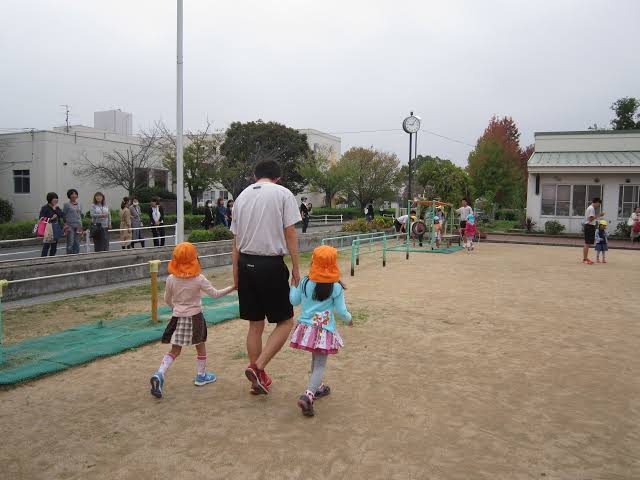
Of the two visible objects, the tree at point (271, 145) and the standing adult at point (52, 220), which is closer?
the standing adult at point (52, 220)

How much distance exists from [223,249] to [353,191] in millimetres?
29196

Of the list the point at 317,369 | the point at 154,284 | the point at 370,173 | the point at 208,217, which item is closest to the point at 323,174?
the point at 370,173

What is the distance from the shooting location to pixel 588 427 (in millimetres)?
3482

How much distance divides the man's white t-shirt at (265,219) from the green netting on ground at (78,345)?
2.26 meters

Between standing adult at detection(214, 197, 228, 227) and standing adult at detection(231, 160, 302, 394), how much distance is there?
519 inches

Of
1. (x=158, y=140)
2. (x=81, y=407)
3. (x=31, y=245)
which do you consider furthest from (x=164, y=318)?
(x=158, y=140)

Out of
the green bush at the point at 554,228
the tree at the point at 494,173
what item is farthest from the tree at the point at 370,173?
the green bush at the point at 554,228

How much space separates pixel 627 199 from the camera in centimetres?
2270

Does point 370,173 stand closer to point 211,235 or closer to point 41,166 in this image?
point 41,166

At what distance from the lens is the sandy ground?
2.93m

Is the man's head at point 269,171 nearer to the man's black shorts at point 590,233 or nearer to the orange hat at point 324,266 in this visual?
the orange hat at point 324,266

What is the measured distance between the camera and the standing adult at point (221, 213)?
1681 centimetres

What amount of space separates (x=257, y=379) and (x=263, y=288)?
693 mm

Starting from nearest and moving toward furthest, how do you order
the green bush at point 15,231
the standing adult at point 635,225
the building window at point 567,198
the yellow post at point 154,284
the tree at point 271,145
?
the yellow post at point 154,284 < the standing adult at point 635,225 < the green bush at point 15,231 < the building window at point 567,198 < the tree at point 271,145
